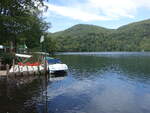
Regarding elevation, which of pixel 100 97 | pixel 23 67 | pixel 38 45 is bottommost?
pixel 100 97

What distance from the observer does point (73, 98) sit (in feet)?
59.1

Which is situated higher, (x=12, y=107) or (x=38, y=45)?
(x=38, y=45)

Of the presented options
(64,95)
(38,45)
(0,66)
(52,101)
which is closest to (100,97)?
(64,95)

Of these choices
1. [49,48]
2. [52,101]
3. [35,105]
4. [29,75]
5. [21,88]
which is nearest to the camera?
[35,105]

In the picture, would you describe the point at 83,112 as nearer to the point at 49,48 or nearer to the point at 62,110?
the point at 62,110

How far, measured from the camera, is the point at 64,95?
19109 millimetres

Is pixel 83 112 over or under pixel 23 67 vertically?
under

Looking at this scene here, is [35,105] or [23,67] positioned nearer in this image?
[35,105]

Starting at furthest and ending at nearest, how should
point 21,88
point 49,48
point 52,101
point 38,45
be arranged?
1. point 49,48
2. point 38,45
3. point 21,88
4. point 52,101

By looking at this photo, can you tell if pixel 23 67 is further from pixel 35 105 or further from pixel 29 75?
pixel 35 105

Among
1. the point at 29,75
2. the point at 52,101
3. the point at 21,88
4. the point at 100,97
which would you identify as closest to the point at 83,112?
the point at 52,101

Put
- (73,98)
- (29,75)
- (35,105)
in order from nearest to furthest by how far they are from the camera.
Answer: (35,105)
(73,98)
(29,75)

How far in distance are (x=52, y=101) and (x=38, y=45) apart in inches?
2510

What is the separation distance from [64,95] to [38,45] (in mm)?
61632
